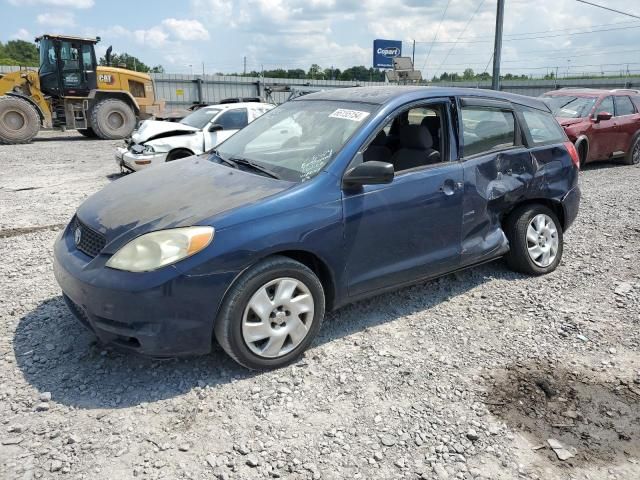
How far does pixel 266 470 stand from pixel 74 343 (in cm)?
180

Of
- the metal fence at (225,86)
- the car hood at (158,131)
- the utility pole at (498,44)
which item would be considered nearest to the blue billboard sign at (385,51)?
the metal fence at (225,86)

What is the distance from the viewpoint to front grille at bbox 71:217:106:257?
3.15m

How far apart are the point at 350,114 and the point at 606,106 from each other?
930 cm

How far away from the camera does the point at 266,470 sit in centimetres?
250

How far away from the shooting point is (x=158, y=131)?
9.38 m

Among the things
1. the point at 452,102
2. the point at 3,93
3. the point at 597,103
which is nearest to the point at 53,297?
the point at 452,102

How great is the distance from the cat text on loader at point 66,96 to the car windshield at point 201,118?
7852 millimetres

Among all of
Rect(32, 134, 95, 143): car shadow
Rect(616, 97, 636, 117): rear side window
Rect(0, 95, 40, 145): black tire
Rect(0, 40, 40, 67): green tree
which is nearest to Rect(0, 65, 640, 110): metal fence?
Rect(32, 134, 95, 143): car shadow

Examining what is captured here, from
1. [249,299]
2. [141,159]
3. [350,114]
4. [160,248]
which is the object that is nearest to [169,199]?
[160,248]

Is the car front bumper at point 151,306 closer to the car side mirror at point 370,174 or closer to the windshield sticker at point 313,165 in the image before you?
the windshield sticker at point 313,165

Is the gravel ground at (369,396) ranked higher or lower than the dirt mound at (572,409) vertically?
higher

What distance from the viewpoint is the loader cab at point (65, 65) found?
1598cm

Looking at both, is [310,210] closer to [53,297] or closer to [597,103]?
[53,297]

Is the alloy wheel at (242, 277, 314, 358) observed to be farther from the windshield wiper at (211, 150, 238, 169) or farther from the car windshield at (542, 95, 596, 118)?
the car windshield at (542, 95, 596, 118)
